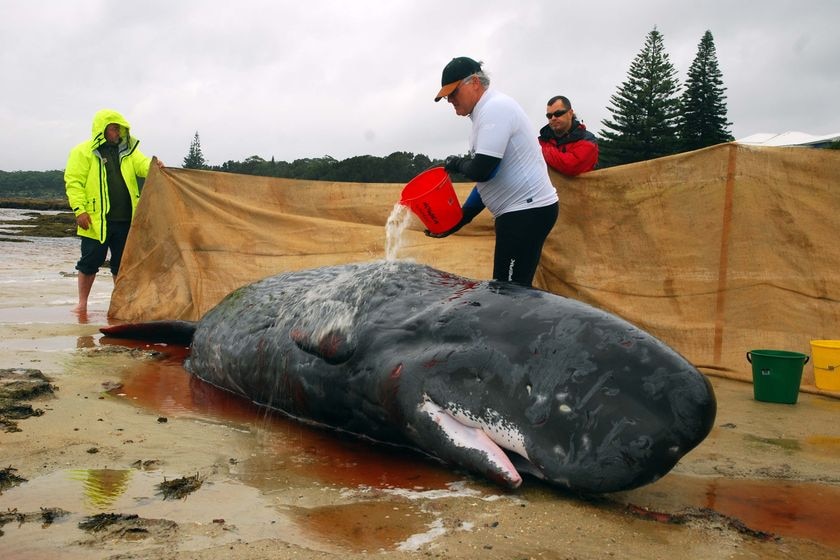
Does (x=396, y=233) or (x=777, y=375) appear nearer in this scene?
(x=777, y=375)

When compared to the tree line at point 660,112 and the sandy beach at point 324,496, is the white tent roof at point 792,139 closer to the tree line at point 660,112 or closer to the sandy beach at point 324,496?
the tree line at point 660,112

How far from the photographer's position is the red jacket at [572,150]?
7.89 meters

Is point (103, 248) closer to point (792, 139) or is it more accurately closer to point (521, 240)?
point (521, 240)

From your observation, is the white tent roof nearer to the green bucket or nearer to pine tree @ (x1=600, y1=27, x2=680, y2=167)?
pine tree @ (x1=600, y1=27, x2=680, y2=167)

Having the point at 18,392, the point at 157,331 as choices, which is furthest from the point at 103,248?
the point at 18,392

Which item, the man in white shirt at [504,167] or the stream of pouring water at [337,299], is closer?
the stream of pouring water at [337,299]

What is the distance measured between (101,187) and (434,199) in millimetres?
5206

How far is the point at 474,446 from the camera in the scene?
391 cm

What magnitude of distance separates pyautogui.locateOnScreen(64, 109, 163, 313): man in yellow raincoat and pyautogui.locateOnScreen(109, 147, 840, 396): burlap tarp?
51 centimetres

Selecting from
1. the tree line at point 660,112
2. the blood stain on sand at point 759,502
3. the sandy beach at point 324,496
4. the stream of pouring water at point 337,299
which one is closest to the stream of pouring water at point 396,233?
the stream of pouring water at point 337,299

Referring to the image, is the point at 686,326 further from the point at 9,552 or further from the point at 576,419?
the point at 9,552

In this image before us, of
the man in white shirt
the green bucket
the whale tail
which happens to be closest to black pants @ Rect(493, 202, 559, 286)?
the man in white shirt

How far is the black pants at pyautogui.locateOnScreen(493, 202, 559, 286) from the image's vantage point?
5668mm

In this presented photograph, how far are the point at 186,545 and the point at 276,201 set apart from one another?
644 centimetres
